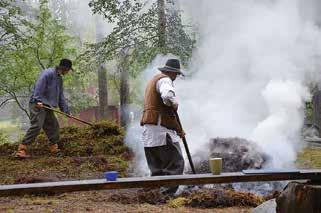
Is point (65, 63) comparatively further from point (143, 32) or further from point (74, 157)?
point (143, 32)

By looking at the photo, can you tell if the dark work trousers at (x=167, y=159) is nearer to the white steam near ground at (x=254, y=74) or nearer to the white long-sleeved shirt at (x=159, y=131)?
the white long-sleeved shirt at (x=159, y=131)

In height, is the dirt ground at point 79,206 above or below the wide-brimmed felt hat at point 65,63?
below

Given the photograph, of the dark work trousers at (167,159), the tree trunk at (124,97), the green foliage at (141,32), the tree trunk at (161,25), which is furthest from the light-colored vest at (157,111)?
the tree trunk at (124,97)

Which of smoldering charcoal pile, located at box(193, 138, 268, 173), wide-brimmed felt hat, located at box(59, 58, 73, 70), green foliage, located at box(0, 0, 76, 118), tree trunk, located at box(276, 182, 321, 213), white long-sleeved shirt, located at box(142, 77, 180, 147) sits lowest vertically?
tree trunk, located at box(276, 182, 321, 213)

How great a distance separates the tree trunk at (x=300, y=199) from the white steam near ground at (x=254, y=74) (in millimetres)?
4046

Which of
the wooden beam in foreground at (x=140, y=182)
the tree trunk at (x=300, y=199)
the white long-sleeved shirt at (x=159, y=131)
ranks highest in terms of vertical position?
the white long-sleeved shirt at (x=159, y=131)

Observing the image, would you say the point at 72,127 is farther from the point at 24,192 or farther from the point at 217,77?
the point at 24,192

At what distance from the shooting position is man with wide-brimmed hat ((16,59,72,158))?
7590 millimetres

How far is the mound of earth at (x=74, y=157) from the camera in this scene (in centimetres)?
690

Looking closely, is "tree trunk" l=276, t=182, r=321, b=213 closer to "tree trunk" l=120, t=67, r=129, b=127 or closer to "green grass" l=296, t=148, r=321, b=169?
"green grass" l=296, t=148, r=321, b=169

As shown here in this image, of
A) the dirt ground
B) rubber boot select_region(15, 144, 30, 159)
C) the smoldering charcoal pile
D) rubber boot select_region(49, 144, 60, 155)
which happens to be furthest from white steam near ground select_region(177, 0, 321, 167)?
rubber boot select_region(15, 144, 30, 159)

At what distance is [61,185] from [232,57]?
310 inches

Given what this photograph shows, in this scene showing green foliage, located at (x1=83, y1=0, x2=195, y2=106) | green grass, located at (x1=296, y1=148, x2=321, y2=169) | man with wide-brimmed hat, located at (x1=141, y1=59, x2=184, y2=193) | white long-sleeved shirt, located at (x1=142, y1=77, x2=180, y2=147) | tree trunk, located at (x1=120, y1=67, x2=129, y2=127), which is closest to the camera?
white long-sleeved shirt, located at (x1=142, y1=77, x2=180, y2=147)

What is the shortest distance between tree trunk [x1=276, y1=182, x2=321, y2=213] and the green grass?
458 centimetres
